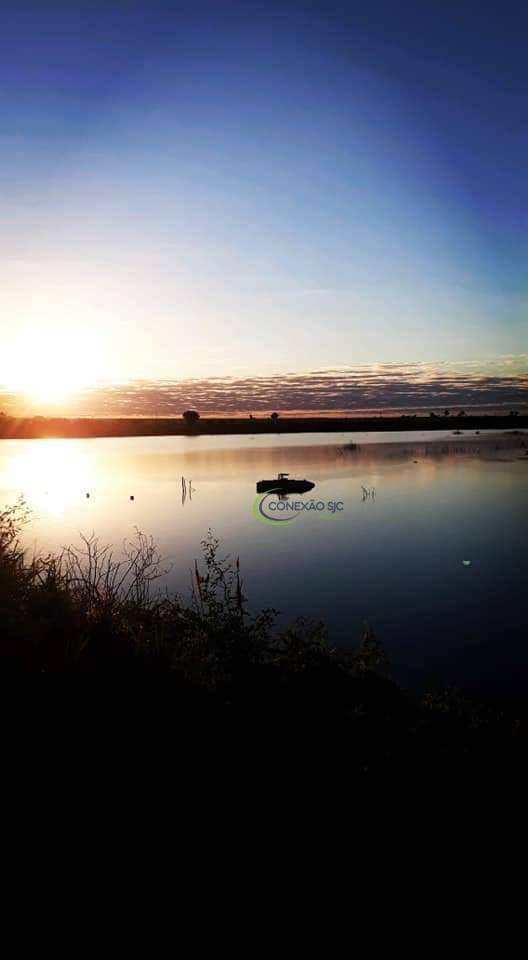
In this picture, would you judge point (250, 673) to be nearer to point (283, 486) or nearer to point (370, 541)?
point (370, 541)

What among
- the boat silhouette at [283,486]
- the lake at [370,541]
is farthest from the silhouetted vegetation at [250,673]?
the boat silhouette at [283,486]

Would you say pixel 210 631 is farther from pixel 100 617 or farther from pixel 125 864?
pixel 125 864

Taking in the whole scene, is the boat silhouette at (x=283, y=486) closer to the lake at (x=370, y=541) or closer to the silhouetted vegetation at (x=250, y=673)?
the lake at (x=370, y=541)

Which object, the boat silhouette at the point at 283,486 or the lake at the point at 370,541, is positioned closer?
the lake at the point at 370,541

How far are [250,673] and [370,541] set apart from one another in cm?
2565

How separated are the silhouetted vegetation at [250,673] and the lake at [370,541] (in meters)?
3.68

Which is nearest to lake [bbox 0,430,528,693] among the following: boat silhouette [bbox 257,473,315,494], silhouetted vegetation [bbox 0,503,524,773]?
boat silhouette [bbox 257,473,315,494]

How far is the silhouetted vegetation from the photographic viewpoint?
1135 cm

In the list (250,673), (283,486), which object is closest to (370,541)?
(283,486)

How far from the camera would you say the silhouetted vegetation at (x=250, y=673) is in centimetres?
1135

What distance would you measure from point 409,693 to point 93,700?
9.10 metres

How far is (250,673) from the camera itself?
46.8 ft

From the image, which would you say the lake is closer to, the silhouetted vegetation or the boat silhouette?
the boat silhouette

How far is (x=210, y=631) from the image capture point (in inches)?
647
